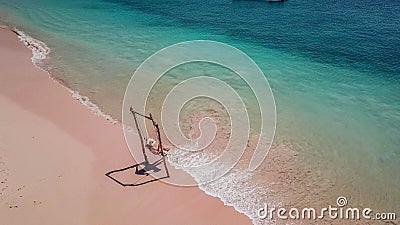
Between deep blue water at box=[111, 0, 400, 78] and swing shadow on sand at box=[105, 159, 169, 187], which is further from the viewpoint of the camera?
deep blue water at box=[111, 0, 400, 78]

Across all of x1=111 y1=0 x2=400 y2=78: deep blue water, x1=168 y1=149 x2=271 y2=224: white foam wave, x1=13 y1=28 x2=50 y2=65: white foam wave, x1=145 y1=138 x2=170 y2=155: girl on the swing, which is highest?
x1=111 y1=0 x2=400 y2=78: deep blue water

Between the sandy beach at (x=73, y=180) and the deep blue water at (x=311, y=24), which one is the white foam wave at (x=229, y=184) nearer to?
the sandy beach at (x=73, y=180)

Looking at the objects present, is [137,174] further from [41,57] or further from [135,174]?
[41,57]

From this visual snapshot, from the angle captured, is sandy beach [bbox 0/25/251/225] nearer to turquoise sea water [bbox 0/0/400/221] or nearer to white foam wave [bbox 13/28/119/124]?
white foam wave [bbox 13/28/119/124]

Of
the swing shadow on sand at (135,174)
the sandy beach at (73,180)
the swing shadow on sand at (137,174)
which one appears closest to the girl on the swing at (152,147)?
the swing shadow on sand at (137,174)

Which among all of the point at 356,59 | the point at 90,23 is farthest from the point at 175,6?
the point at 356,59

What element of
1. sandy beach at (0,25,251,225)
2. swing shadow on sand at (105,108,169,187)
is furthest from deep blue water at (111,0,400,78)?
sandy beach at (0,25,251,225)

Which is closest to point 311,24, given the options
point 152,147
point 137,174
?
point 152,147

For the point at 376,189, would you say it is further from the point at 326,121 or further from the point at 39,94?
the point at 39,94
